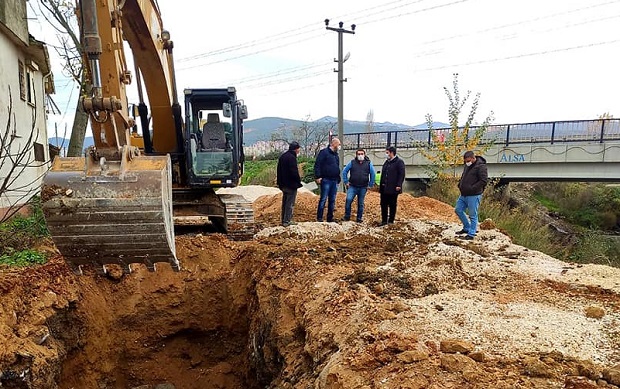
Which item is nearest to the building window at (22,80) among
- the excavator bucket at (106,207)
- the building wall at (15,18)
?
the building wall at (15,18)

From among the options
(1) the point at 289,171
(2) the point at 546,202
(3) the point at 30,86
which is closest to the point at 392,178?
(1) the point at 289,171

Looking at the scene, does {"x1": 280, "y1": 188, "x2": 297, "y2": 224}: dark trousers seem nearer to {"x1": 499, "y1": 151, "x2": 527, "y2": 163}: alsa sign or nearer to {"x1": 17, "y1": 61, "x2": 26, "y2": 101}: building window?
{"x1": 17, "y1": 61, "x2": 26, "y2": 101}: building window

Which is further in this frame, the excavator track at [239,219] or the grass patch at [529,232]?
the grass patch at [529,232]

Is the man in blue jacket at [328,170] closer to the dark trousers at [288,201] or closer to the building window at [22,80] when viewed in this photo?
the dark trousers at [288,201]

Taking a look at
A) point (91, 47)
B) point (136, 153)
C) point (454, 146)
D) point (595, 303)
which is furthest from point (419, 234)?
point (454, 146)

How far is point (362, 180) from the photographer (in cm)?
882

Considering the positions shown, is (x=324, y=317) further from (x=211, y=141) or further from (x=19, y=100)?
(x=19, y=100)

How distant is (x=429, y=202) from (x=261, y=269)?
263 inches

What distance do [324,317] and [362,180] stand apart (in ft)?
16.0

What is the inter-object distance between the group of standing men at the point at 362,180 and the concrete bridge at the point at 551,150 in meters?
7.42

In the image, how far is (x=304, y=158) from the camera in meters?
28.1

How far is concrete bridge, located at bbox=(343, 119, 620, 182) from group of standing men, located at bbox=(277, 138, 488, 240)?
292 inches

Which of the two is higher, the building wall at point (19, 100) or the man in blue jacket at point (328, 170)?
the building wall at point (19, 100)

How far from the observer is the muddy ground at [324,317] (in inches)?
121
